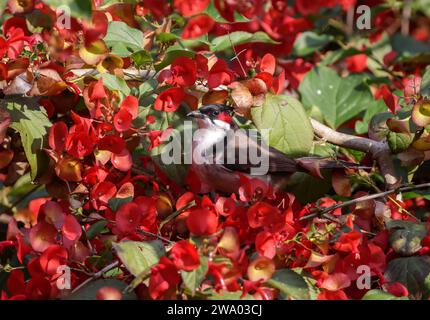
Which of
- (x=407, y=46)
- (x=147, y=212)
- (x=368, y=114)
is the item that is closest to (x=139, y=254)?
(x=147, y=212)

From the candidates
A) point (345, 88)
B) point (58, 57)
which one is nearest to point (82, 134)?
point (58, 57)

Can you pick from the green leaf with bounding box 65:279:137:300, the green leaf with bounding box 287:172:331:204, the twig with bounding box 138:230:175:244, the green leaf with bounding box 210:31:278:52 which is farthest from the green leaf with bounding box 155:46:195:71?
the green leaf with bounding box 65:279:137:300

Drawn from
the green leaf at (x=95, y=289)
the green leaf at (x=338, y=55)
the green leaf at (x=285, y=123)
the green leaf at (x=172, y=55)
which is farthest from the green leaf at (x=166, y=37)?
the green leaf at (x=338, y=55)

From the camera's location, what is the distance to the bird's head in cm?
307

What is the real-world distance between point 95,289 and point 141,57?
1.12 meters

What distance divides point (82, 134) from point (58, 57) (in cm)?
34

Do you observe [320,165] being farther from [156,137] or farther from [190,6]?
[190,6]

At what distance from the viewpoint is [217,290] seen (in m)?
2.09

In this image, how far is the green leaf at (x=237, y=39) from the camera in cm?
317

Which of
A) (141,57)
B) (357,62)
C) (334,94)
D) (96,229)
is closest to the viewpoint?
(96,229)

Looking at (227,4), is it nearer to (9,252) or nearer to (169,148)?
(169,148)

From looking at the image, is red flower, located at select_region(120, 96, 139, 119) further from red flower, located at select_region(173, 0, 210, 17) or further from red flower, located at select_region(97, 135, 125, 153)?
red flower, located at select_region(173, 0, 210, 17)

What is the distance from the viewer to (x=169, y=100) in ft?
8.93

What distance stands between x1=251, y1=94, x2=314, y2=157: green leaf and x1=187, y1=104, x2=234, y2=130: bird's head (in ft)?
0.70
